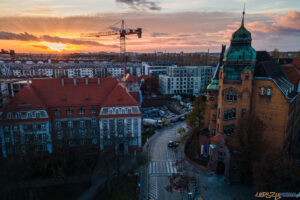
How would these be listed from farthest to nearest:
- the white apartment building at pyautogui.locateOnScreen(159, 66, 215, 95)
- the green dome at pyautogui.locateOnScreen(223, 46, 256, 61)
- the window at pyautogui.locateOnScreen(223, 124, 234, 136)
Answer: the white apartment building at pyautogui.locateOnScreen(159, 66, 215, 95) → the window at pyautogui.locateOnScreen(223, 124, 234, 136) → the green dome at pyautogui.locateOnScreen(223, 46, 256, 61)

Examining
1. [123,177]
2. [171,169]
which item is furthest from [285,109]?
[123,177]

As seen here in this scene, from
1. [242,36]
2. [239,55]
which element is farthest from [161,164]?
[242,36]

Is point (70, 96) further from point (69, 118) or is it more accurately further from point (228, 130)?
point (228, 130)

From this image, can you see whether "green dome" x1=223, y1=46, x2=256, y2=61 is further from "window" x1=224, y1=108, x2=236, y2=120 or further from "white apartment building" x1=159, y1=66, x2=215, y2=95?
"white apartment building" x1=159, y1=66, x2=215, y2=95

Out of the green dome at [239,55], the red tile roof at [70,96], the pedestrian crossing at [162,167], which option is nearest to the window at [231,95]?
the green dome at [239,55]

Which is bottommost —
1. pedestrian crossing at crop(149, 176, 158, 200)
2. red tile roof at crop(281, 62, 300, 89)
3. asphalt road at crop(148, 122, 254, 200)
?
pedestrian crossing at crop(149, 176, 158, 200)

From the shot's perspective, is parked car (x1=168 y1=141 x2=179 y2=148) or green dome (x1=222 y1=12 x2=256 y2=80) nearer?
green dome (x1=222 y1=12 x2=256 y2=80)

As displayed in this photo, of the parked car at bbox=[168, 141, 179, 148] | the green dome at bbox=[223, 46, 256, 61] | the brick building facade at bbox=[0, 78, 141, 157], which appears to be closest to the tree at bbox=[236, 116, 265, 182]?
the green dome at bbox=[223, 46, 256, 61]
